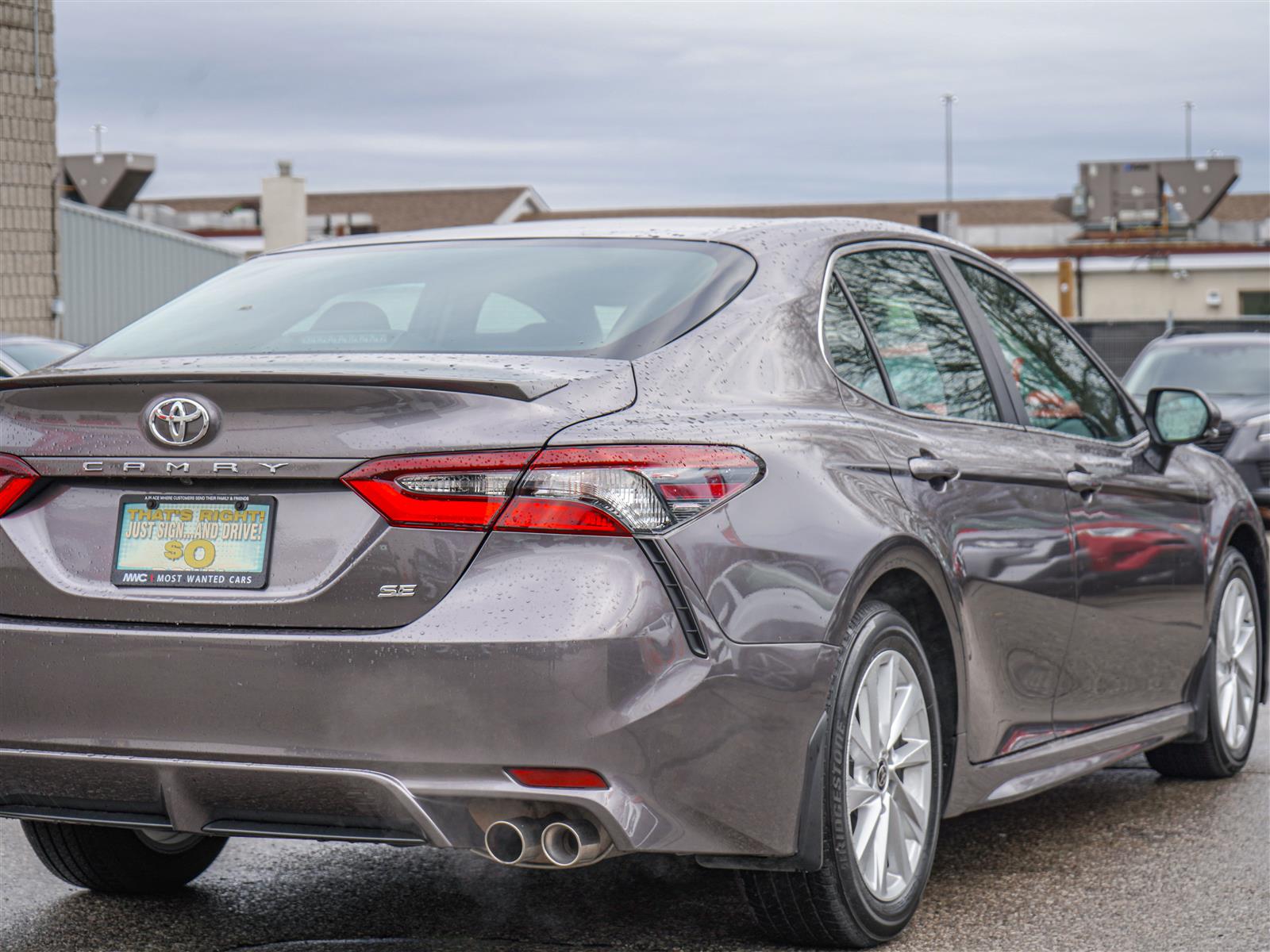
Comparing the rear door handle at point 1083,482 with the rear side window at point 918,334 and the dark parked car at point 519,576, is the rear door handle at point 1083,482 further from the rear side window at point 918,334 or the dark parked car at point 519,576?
the dark parked car at point 519,576

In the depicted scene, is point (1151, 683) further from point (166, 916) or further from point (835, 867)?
point (166, 916)

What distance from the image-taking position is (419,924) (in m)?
4.21

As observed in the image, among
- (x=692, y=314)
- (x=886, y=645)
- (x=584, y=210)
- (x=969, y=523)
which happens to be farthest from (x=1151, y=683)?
(x=584, y=210)

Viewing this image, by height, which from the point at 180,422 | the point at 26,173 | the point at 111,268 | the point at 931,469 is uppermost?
the point at 26,173

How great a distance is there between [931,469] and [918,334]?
58 cm

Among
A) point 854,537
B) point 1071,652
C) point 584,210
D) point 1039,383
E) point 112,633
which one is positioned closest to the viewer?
point 112,633

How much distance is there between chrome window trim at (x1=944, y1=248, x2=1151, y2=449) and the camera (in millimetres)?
5078

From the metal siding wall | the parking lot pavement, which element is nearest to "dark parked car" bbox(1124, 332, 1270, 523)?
the parking lot pavement

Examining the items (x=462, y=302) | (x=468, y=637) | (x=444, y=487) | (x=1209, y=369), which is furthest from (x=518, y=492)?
(x=1209, y=369)

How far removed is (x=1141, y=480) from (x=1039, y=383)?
490 millimetres

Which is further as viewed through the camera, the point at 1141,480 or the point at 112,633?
the point at 1141,480

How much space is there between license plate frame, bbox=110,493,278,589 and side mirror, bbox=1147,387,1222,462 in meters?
3.25

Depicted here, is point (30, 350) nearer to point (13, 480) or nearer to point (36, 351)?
point (36, 351)

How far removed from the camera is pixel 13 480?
3553mm
